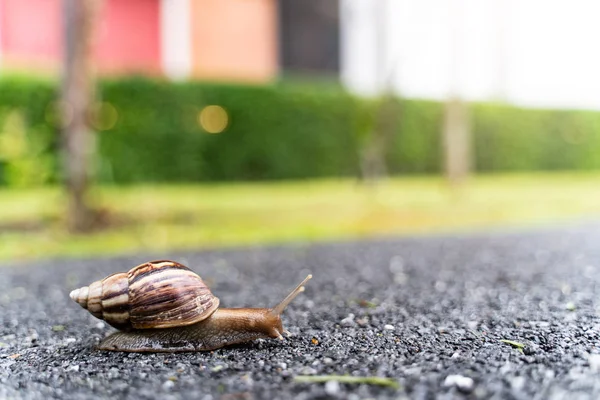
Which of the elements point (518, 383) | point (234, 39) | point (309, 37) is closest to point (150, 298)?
point (518, 383)

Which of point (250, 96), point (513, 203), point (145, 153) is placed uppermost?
point (250, 96)

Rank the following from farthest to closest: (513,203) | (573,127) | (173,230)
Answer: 1. (573,127)
2. (513,203)
3. (173,230)

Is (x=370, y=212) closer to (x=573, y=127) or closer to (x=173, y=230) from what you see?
(x=173, y=230)

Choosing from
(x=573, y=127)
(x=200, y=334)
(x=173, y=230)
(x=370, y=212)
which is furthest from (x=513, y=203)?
(x=200, y=334)

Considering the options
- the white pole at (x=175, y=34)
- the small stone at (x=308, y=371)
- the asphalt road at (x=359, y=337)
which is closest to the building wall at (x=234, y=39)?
the white pole at (x=175, y=34)

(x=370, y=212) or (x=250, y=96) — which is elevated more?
(x=250, y=96)

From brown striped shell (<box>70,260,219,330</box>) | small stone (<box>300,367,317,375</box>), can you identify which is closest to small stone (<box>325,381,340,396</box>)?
small stone (<box>300,367,317,375</box>)

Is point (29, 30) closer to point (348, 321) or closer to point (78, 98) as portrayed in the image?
point (78, 98)

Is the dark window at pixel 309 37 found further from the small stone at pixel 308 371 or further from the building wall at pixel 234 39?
the small stone at pixel 308 371
